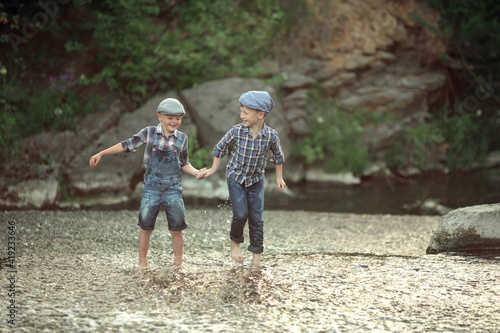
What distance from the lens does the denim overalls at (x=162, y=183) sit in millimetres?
4660

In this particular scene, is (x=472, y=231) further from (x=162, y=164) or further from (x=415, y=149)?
(x=415, y=149)

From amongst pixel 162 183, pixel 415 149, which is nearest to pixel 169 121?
pixel 162 183

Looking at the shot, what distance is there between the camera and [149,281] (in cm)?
439

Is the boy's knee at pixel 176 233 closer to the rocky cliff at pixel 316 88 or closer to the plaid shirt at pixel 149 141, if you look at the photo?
the plaid shirt at pixel 149 141

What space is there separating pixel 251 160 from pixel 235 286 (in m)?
1.02

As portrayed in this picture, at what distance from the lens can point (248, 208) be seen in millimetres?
4914

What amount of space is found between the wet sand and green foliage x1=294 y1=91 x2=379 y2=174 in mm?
5763

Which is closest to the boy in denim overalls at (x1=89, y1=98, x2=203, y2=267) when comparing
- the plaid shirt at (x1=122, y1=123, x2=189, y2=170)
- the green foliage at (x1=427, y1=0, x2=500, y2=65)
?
the plaid shirt at (x1=122, y1=123, x2=189, y2=170)

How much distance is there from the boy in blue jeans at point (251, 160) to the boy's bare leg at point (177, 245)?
46cm

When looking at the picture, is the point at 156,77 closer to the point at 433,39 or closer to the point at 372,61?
the point at 372,61

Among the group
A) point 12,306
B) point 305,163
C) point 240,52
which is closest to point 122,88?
point 240,52

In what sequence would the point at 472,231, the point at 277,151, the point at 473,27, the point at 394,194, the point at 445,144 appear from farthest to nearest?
1. the point at 445,144
2. the point at 473,27
3. the point at 394,194
4. the point at 472,231
5. the point at 277,151

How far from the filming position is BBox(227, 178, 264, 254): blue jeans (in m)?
4.85

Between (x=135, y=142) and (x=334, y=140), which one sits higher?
(x=334, y=140)
